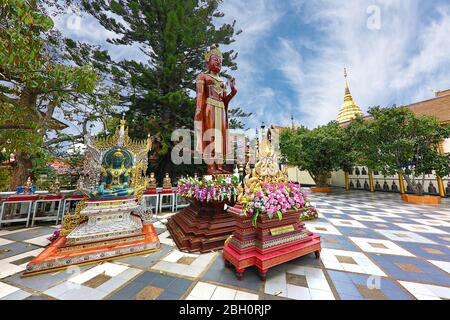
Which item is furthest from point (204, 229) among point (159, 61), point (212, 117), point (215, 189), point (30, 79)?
point (159, 61)

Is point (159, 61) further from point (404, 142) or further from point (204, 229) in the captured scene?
point (404, 142)

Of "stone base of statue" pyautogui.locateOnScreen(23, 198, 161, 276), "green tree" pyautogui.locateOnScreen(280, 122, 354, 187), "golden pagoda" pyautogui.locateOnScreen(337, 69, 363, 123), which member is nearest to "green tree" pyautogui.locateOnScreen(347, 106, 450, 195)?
"green tree" pyautogui.locateOnScreen(280, 122, 354, 187)

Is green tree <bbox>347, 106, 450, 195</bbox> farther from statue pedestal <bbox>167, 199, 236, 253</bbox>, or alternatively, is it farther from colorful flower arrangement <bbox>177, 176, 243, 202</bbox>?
statue pedestal <bbox>167, 199, 236, 253</bbox>

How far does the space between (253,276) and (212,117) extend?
339 cm

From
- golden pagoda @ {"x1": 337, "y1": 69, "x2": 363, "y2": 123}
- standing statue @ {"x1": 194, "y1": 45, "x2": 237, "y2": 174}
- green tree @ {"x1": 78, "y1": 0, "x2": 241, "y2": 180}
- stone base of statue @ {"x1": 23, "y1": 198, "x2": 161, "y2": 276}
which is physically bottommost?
stone base of statue @ {"x1": 23, "y1": 198, "x2": 161, "y2": 276}

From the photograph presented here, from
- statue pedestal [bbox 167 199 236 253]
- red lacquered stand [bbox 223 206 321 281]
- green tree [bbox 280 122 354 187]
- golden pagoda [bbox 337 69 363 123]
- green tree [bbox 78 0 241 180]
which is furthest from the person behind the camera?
golden pagoda [bbox 337 69 363 123]

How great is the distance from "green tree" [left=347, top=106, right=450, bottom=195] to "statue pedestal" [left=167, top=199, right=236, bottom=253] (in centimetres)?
970

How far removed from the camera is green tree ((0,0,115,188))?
95.9 inches

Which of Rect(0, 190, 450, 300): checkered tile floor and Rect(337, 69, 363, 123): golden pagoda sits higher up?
Rect(337, 69, 363, 123): golden pagoda

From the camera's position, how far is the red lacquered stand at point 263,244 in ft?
7.45

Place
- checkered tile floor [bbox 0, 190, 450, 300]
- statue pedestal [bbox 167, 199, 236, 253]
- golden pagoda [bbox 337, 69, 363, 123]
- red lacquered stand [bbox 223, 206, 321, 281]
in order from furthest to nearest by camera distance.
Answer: golden pagoda [bbox 337, 69, 363, 123]
statue pedestal [bbox 167, 199, 236, 253]
red lacquered stand [bbox 223, 206, 321, 281]
checkered tile floor [bbox 0, 190, 450, 300]
